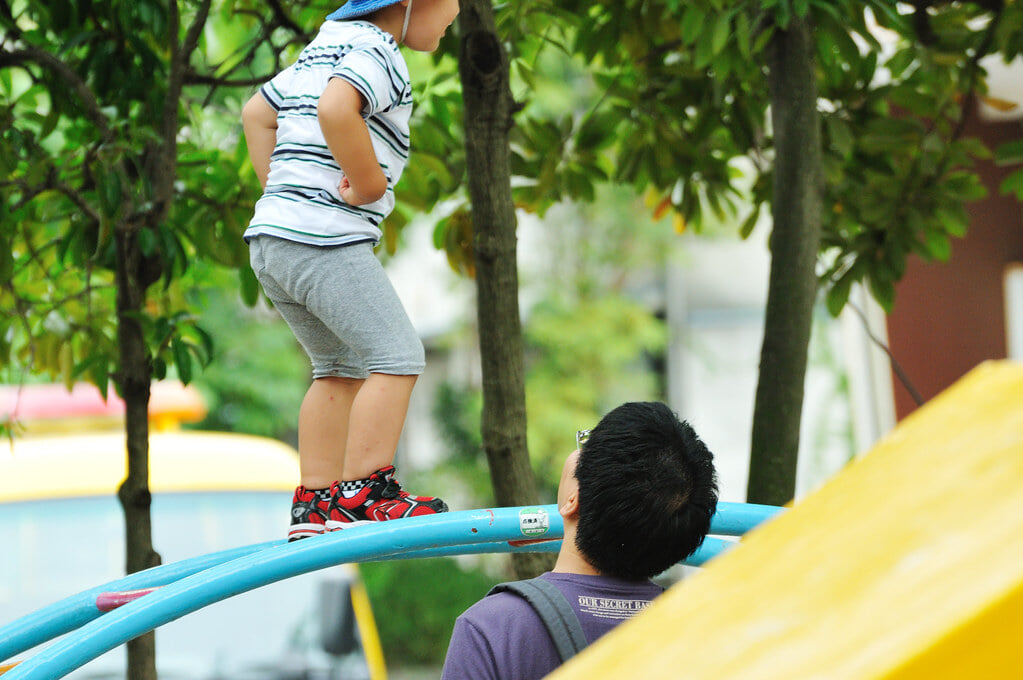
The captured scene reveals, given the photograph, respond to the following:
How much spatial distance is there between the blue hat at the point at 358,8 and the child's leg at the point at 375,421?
71 centimetres

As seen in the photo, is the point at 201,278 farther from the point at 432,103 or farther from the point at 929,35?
the point at 929,35

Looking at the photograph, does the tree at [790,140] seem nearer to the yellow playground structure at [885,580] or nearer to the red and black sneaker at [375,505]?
the red and black sneaker at [375,505]

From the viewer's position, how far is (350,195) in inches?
84.4

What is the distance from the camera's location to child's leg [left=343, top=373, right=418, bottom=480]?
7.18 ft

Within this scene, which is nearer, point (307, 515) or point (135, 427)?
point (307, 515)

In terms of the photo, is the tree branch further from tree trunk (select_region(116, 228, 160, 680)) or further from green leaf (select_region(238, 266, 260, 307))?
green leaf (select_region(238, 266, 260, 307))

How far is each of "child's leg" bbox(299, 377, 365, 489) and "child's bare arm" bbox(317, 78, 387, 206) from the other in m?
0.48

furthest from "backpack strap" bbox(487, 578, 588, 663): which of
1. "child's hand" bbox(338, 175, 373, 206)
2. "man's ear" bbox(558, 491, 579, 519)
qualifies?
"child's hand" bbox(338, 175, 373, 206)

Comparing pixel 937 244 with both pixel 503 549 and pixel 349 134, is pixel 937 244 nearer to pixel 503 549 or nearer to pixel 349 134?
pixel 503 549

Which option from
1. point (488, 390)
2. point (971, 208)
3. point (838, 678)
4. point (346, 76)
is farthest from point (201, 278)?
point (971, 208)

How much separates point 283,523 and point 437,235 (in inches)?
134

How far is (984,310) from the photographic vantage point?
23.0 ft

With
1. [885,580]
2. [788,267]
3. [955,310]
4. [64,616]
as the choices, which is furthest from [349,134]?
[955,310]

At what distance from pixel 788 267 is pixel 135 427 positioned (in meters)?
1.65
